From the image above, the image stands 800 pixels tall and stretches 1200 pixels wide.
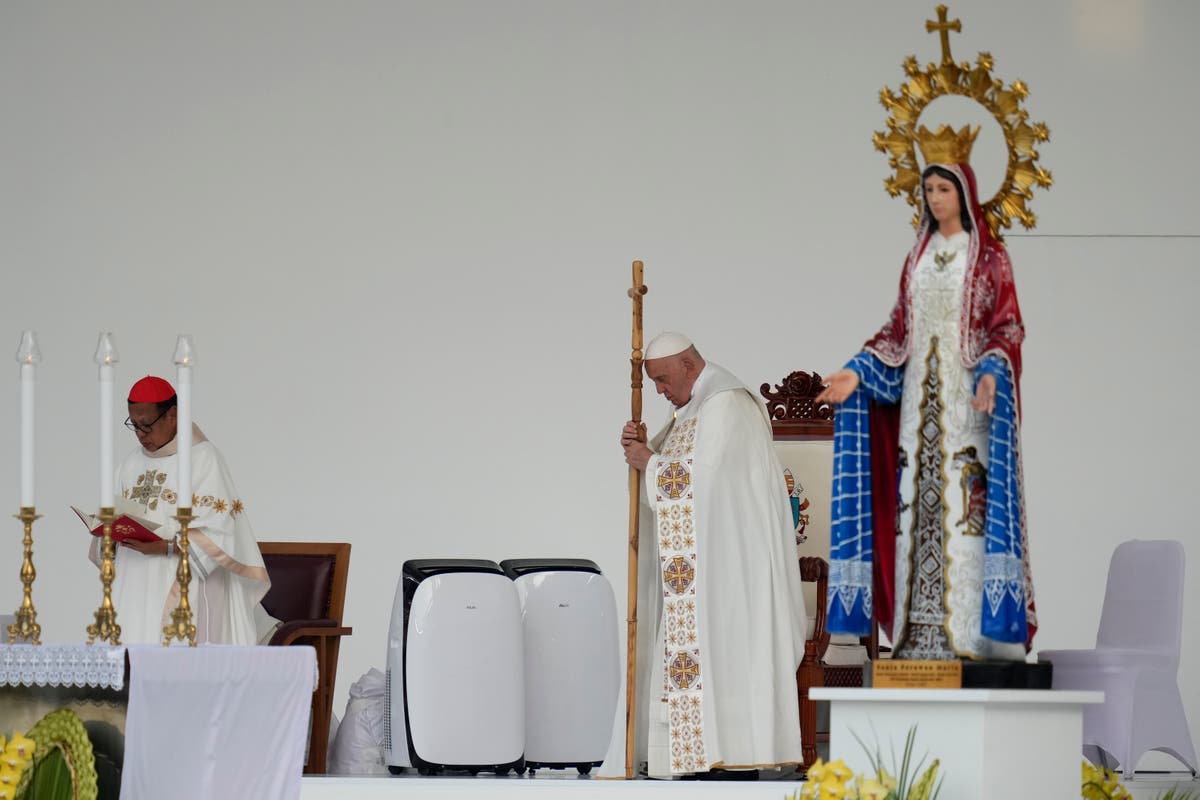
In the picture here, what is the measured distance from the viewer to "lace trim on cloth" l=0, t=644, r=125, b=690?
13.5ft

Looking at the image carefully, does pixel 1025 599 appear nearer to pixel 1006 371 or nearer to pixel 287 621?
pixel 1006 371

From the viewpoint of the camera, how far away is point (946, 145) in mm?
4293

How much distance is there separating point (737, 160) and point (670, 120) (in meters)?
0.34

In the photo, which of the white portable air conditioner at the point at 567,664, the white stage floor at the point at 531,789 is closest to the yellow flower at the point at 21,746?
the white stage floor at the point at 531,789

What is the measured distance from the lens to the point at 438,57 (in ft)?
26.5

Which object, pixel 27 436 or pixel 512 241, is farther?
pixel 512 241

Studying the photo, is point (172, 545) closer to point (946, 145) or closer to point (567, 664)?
point (567, 664)

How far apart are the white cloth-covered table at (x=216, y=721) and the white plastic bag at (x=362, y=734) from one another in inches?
69.3

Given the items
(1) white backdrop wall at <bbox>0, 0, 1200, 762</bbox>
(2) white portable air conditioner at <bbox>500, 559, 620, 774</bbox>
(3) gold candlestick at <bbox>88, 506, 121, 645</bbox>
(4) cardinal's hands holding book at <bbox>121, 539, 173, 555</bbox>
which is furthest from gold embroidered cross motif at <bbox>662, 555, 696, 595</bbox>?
(1) white backdrop wall at <bbox>0, 0, 1200, 762</bbox>

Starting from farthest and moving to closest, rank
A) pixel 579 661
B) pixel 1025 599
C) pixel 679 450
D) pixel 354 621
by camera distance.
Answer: pixel 354 621 < pixel 579 661 < pixel 679 450 < pixel 1025 599

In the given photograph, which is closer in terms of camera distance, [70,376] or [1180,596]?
[1180,596]

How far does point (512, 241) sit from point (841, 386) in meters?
3.78

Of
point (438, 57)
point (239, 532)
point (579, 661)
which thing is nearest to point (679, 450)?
point (579, 661)

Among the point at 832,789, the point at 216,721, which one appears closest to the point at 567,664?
the point at 216,721
